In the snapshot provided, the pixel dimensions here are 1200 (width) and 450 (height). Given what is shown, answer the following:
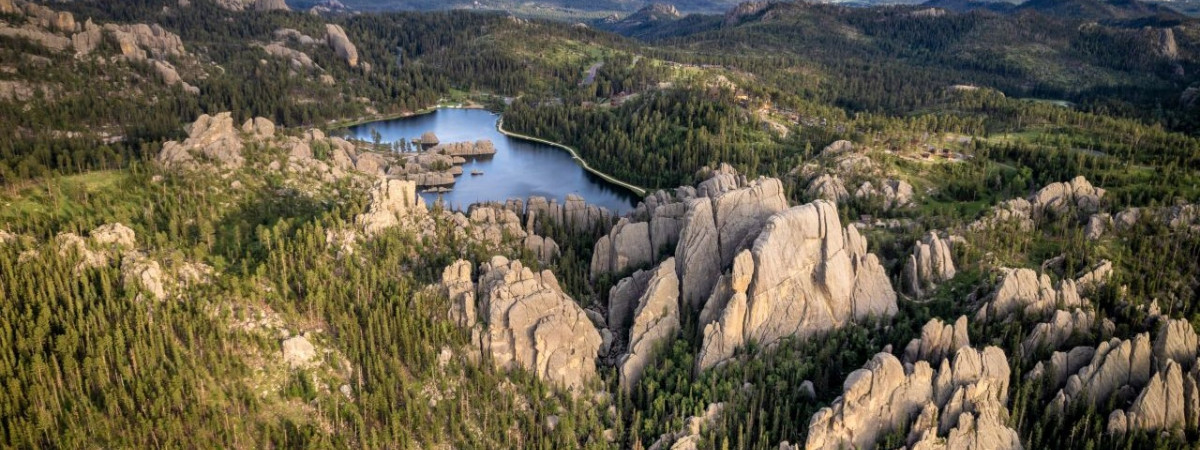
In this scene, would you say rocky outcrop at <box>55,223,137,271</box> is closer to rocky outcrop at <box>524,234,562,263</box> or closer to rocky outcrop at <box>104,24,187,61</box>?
rocky outcrop at <box>524,234,562,263</box>

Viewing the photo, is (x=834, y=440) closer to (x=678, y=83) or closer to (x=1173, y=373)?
(x=1173, y=373)

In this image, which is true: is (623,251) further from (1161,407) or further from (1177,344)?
(1177,344)

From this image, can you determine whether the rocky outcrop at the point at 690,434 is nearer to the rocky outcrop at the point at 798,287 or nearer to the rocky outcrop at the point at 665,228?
the rocky outcrop at the point at 798,287

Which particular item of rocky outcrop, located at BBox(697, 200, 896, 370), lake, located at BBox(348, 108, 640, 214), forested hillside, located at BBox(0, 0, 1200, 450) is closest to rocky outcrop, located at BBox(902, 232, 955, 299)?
forested hillside, located at BBox(0, 0, 1200, 450)

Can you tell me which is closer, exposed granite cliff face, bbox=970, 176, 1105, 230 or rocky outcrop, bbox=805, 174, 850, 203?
exposed granite cliff face, bbox=970, 176, 1105, 230

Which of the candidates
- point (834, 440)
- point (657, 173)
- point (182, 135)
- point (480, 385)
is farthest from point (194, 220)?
point (657, 173)

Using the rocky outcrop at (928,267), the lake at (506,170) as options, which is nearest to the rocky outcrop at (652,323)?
the rocky outcrop at (928,267)

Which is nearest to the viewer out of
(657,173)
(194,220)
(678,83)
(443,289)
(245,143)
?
(443,289)
